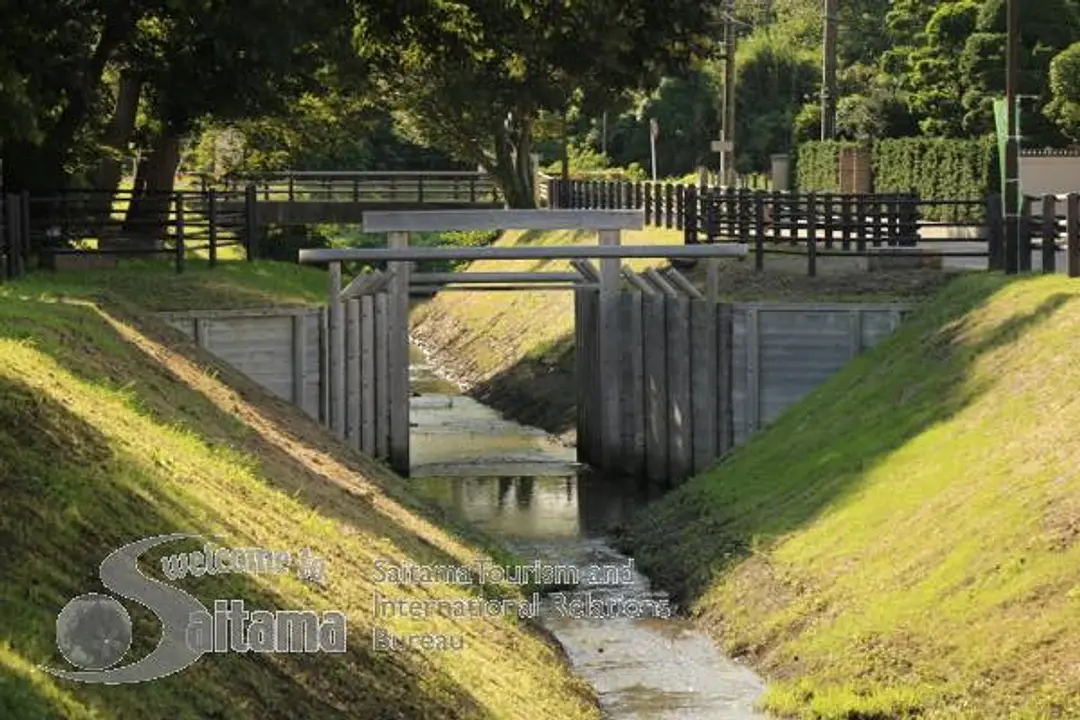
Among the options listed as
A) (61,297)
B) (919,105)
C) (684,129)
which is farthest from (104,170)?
(684,129)

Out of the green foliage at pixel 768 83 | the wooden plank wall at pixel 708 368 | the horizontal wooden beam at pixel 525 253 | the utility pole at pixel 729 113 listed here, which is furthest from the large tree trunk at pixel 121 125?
the green foliage at pixel 768 83

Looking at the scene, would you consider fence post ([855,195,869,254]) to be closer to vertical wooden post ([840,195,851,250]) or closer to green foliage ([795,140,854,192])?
vertical wooden post ([840,195,851,250])

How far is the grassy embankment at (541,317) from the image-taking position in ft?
128

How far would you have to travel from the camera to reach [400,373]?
133 ft

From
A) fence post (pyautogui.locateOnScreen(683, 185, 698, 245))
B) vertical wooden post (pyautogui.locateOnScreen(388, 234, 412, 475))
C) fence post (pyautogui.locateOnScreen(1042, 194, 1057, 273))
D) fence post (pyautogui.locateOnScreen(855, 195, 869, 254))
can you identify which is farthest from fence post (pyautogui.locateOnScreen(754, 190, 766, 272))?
fence post (pyautogui.locateOnScreen(1042, 194, 1057, 273))

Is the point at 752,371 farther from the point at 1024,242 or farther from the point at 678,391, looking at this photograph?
the point at 1024,242

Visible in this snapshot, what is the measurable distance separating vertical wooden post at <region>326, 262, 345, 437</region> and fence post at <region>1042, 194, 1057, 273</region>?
11.2 metres

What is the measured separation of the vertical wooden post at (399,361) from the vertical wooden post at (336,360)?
1971mm

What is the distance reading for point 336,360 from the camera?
38000mm

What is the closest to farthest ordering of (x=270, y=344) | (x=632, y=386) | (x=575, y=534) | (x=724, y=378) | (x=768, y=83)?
(x=575, y=534), (x=270, y=344), (x=724, y=378), (x=632, y=386), (x=768, y=83)

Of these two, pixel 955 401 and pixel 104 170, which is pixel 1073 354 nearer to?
pixel 955 401

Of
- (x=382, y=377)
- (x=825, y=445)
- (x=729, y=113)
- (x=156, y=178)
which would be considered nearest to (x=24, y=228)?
(x=382, y=377)

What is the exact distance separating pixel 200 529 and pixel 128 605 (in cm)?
283

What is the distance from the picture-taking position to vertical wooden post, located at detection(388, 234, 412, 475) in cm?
4003
